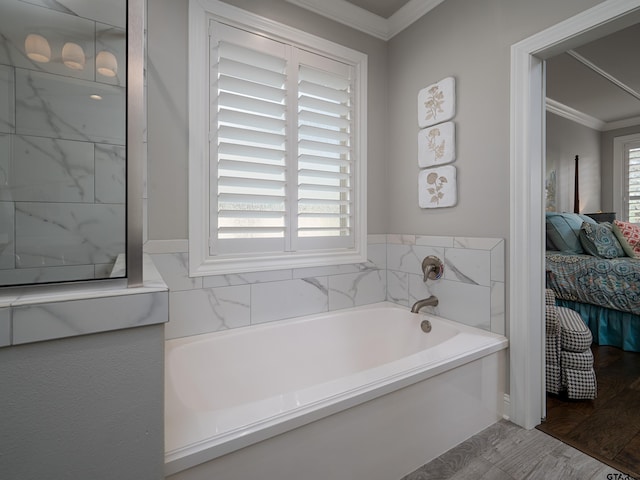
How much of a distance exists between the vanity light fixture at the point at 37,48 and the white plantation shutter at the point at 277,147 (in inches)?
35.0

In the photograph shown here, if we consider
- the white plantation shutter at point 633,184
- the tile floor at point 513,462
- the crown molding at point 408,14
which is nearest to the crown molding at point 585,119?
the white plantation shutter at point 633,184

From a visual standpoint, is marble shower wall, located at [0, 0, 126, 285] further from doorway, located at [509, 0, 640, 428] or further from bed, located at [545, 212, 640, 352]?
bed, located at [545, 212, 640, 352]

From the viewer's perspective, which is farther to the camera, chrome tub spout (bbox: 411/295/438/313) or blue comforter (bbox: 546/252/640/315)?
blue comforter (bbox: 546/252/640/315)

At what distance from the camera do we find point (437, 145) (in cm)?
214

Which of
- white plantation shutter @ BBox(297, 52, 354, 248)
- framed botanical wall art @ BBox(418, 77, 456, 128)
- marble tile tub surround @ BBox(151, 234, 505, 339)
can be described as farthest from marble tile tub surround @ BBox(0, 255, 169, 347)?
framed botanical wall art @ BBox(418, 77, 456, 128)

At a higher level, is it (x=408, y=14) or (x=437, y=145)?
(x=408, y=14)

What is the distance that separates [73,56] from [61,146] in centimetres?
29

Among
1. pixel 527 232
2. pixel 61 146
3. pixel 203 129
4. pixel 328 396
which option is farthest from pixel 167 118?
pixel 527 232

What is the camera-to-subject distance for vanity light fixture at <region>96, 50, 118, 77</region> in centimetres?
93

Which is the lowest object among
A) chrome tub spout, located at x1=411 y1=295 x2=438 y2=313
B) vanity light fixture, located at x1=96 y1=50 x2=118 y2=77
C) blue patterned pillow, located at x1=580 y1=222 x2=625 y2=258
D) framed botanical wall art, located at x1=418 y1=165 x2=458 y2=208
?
chrome tub spout, located at x1=411 y1=295 x2=438 y2=313

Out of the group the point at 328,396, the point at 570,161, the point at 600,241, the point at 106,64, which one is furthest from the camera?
the point at 570,161

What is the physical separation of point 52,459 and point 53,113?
904 mm

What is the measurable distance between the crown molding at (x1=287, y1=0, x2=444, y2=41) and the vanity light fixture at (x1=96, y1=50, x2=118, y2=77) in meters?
1.58

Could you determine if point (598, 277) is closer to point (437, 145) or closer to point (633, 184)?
point (437, 145)
